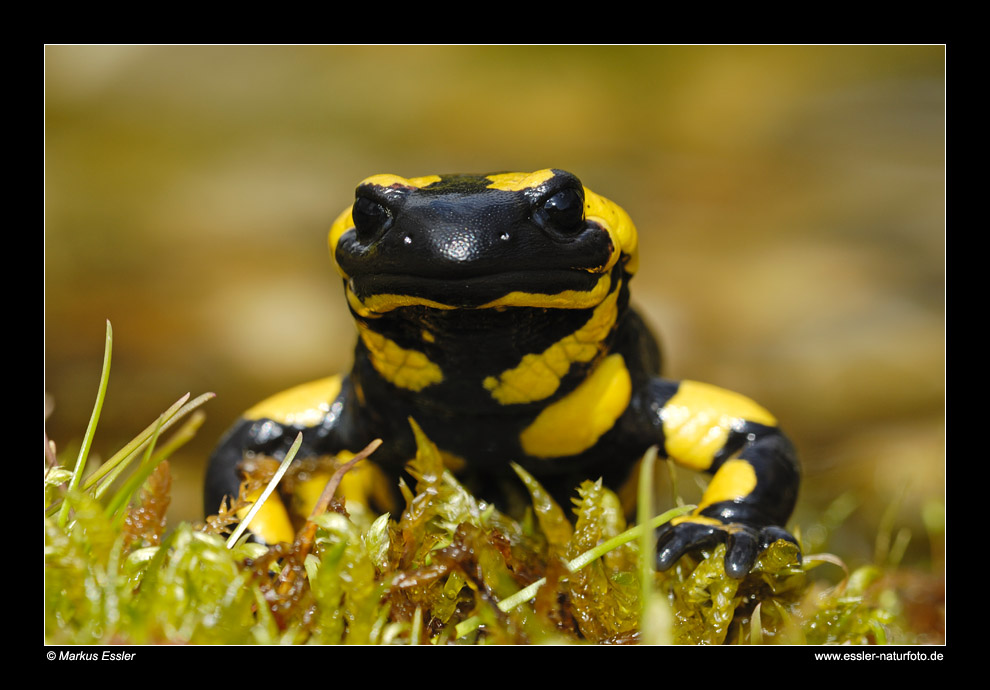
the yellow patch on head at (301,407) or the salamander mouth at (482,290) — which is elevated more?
the salamander mouth at (482,290)

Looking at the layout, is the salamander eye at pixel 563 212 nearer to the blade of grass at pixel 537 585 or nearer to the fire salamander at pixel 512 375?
the fire salamander at pixel 512 375

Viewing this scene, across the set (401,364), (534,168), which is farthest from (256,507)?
(534,168)

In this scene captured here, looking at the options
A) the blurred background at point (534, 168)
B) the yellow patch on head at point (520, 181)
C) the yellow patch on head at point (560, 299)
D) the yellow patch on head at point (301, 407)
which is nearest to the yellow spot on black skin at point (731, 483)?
the yellow patch on head at point (560, 299)

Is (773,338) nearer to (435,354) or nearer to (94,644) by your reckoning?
(435,354)

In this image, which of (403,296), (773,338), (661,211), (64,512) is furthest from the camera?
(661,211)

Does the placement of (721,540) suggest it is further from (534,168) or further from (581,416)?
(534,168)

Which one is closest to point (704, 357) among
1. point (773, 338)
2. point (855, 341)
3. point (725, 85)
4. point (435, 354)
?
point (773, 338)

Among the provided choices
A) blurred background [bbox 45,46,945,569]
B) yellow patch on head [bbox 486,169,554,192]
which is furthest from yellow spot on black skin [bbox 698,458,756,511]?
blurred background [bbox 45,46,945,569]

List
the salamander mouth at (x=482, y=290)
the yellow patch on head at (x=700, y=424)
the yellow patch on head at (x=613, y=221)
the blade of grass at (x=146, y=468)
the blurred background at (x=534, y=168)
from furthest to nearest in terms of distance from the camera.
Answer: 1. the blurred background at (x=534, y=168)
2. the yellow patch on head at (x=700, y=424)
3. the yellow patch on head at (x=613, y=221)
4. the salamander mouth at (x=482, y=290)
5. the blade of grass at (x=146, y=468)
